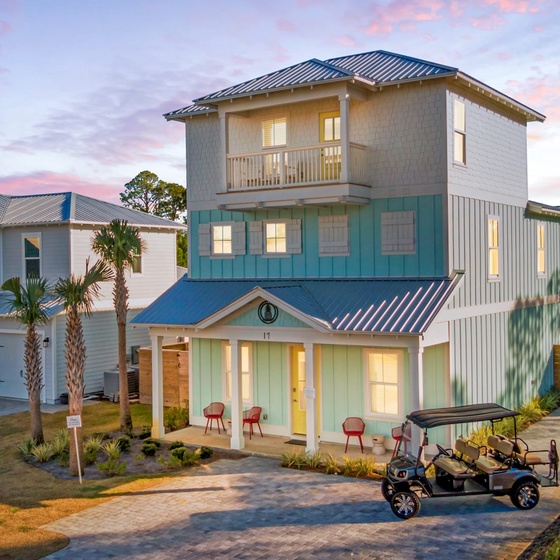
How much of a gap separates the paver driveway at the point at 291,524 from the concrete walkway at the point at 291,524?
0.7 inches

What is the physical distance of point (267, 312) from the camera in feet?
56.0

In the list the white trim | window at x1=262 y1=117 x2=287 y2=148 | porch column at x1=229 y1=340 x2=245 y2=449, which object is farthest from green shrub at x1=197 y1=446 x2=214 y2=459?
the white trim

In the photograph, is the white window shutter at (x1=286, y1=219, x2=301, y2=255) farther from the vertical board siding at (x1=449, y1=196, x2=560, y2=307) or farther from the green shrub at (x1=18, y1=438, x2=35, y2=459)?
the green shrub at (x1=18, y1=438, x2=35, y2=459)

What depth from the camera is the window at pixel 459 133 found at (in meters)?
17.8

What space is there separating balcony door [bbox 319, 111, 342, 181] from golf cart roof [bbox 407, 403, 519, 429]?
272 inches

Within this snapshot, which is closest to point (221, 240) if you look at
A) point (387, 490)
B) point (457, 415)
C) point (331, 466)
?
point (331, 466)

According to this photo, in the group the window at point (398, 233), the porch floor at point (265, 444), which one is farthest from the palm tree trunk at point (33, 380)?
the window at point (398, 233)

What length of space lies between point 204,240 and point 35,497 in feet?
29.9

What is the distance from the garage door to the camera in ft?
85.8

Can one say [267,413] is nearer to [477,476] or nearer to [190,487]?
[190,487]

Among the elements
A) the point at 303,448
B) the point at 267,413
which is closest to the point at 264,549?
the point at 303,448

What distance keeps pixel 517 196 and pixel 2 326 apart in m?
18.7

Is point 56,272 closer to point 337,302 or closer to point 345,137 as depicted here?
point 337,302

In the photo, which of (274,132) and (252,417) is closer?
(252,417)
